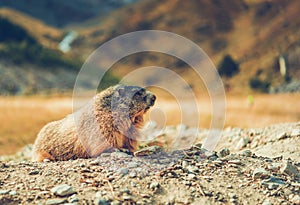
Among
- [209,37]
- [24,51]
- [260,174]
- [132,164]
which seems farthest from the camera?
[209,37]

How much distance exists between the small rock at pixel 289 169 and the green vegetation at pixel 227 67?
43.6 m

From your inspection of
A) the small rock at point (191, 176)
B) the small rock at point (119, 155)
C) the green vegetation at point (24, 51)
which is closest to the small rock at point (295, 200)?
the small rock at point (191, 176)

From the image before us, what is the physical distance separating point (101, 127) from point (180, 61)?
169 ft

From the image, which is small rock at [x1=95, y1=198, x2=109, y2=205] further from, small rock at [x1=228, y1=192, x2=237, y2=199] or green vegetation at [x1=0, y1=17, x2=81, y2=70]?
green vegetation at [x1=0, y1=17, x2=81, y2=70]

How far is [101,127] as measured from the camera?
771 cm

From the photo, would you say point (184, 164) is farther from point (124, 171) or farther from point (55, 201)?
point (55, 201)

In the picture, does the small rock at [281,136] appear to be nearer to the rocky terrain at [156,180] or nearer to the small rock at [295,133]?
the small rock at [295,133]

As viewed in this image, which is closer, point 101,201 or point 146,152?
point 101,201

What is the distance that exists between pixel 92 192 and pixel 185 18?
206ft

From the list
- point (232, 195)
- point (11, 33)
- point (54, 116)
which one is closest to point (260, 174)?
point (232, 195)

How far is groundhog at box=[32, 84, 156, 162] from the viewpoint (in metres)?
7.67

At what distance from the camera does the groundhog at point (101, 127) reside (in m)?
7.67

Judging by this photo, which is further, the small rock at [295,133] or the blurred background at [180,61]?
the blurred background at [180,61]

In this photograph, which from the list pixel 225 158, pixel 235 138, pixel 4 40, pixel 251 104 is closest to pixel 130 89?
pixel 225 158
